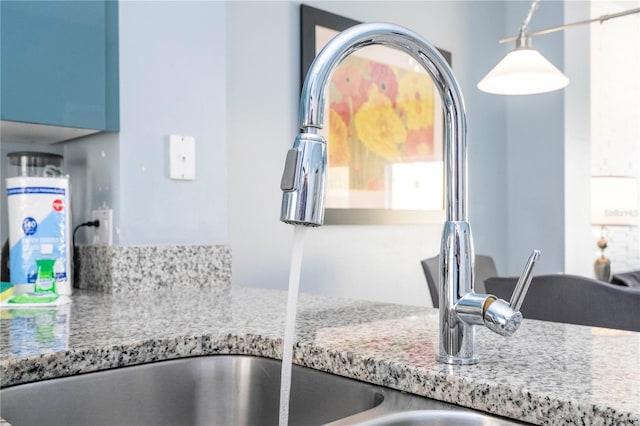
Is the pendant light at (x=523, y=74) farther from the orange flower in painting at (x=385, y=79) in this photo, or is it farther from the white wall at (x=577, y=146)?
the white wall at (x=577, y=146)

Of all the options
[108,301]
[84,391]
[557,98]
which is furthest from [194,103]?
[557,98]

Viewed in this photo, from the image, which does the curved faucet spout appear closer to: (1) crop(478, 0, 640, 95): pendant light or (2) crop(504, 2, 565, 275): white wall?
(1) crop(478, 0, 640, 95): pendant light

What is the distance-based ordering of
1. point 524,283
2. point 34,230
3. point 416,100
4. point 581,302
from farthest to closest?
point 416,100
point 581,302
point 34,230
point 524,283

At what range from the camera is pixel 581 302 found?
1696mm

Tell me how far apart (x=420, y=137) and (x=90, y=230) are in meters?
1.87

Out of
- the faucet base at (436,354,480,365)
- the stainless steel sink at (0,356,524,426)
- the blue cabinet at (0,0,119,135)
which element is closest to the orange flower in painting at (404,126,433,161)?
the blue cabinet at (0,0,119,135)

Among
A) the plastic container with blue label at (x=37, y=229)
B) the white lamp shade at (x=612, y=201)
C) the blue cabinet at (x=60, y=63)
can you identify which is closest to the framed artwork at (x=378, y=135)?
the blue cabinet at (x=60, y=63)

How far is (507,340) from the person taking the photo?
0.84 meters

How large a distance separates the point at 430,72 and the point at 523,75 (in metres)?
1.61

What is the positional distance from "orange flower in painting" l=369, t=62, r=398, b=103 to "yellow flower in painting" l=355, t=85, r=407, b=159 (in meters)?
0.03

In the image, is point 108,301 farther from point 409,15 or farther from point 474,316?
point 409,15

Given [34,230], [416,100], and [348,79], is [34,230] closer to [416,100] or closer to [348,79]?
[348,79]

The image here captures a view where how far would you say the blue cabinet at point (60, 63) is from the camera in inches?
53.3

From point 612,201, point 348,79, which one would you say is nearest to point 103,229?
point 348,79
